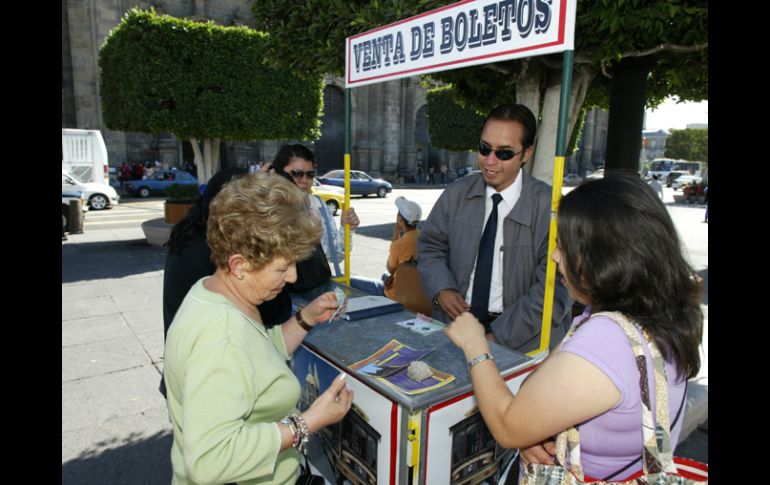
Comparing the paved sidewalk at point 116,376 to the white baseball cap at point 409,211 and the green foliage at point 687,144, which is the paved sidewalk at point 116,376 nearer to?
the white baseball cap at point 409,211

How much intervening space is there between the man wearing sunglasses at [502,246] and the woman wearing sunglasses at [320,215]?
2.14ft

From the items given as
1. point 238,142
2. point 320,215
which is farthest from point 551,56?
point 238,142

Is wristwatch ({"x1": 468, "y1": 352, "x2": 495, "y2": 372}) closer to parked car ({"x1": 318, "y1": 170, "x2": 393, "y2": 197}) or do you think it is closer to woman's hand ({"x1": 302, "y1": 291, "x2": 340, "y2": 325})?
woman's hand ({"x1": 302, "y1": 291, "x2": 340, "y2": 325})

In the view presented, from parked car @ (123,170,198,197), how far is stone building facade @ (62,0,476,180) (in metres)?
3.69

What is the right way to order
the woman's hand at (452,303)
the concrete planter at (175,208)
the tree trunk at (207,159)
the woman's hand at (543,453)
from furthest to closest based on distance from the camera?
the tree trunk at (207,159), the concrete planter at (175,208), the woman's hand at (452,303), the woman's hand at (543,453)

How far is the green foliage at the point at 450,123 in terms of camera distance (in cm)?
2331

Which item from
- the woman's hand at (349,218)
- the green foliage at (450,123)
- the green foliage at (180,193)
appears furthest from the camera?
the green foliage at (450,123)

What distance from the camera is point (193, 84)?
13.4 meters

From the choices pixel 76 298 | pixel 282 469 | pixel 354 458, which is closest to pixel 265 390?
pixel 282 469

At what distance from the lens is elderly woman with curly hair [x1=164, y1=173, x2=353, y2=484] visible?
1325 millimetres

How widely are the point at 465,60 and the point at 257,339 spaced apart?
1.75m

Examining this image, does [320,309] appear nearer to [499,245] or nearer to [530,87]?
[499,245]

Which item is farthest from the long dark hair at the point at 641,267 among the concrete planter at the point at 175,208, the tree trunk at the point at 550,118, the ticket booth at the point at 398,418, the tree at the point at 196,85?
the tree at the point at 196,85
